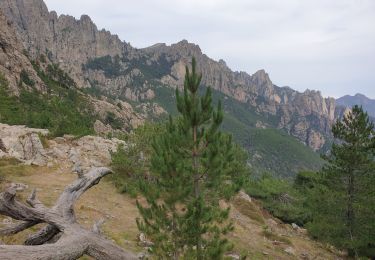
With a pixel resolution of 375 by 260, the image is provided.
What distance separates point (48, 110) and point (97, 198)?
6086cm

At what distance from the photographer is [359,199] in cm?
2702

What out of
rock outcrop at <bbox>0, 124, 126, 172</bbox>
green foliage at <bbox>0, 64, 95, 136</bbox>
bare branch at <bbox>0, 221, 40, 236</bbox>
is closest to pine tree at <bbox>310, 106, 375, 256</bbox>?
rock outcrop at <bbox>0, 124, 126, 172</bbox>

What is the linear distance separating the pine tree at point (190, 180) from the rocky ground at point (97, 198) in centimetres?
346

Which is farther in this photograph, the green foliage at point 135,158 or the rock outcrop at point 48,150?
the rock outcrop at point 48,150

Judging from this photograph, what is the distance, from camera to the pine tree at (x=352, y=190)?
2653cm

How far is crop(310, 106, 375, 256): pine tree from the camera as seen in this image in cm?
2653

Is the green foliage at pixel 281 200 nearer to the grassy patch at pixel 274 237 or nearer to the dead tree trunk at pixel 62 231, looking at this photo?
the grassy patch at pixel 274 237

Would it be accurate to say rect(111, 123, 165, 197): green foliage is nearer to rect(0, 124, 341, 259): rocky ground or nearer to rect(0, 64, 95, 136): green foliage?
rect(0, 124, 341, 259): rocky ground

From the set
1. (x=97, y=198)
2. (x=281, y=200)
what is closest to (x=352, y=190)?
(x=281, y=200)

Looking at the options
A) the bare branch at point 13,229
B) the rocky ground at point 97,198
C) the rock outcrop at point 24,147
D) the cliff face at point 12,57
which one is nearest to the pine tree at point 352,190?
the rocky ground at point 97,198

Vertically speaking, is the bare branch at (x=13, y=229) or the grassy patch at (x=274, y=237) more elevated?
the bare branch at (x=13, y=229)

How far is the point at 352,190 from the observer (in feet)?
90.6

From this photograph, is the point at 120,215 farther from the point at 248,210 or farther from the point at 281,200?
the point at 281,200

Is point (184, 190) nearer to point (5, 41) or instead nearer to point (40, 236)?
point (40, 236)
